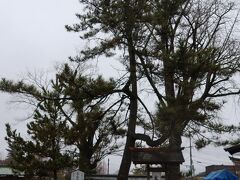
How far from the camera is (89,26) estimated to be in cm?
2067

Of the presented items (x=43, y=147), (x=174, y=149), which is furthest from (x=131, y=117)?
(x=43, y=147)

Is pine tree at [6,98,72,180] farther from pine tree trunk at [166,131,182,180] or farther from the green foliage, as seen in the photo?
pine tree trunk at [166,131,182,180]

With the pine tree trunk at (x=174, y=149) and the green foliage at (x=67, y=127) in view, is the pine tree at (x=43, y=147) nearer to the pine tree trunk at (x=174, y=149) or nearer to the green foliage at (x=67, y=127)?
the green foliage at (x=67, y=127)

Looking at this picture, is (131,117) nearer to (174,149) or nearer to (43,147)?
(174,149)

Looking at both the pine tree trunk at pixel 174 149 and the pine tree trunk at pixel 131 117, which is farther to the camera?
the pine tree trunk at pixel 131 117

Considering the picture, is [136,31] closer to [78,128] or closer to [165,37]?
[165,37]

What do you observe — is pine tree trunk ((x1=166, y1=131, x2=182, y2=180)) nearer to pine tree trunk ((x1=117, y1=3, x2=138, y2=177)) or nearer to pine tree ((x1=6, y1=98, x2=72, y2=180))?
pine tree trunk ((x1=117, y1=3, x2=138, y2=177))

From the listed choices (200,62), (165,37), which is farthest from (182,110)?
(165,37)

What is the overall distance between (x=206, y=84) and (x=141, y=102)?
3259 mm

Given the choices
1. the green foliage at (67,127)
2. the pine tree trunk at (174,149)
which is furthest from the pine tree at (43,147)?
the pine tree trunk at (174,149)

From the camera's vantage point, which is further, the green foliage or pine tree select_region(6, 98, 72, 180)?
pine tree select_region(6, 98, 72, 180)

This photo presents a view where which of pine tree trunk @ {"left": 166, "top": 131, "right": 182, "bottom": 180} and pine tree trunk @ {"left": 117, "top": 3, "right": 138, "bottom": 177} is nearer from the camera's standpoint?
pine tree trunk @ {"left": 166, "top": 131, "right": 182, "bottom": 180}

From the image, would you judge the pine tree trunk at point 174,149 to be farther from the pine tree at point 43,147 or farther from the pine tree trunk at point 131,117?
the pine tree at point 43,147

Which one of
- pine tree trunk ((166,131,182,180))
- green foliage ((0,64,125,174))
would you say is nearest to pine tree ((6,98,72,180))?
green foliage ((0,64,125,174))
